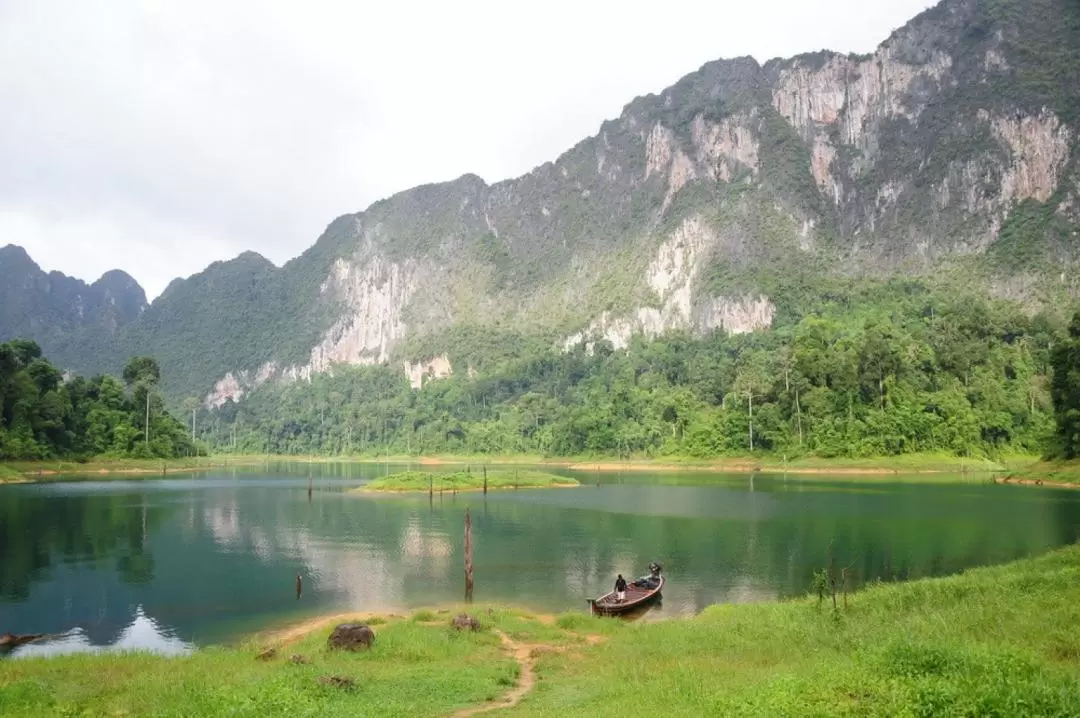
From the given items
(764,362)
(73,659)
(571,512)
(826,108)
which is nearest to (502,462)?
(764,362)

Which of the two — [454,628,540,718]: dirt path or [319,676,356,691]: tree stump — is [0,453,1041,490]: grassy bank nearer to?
[454,628,540,718]: dirt path

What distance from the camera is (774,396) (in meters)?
102

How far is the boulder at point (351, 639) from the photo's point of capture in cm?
1723

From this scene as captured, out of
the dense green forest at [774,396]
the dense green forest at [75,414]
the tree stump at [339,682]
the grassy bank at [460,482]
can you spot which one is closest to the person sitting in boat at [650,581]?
the tree stump at [339,682]

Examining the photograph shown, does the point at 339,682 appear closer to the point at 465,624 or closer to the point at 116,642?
the point at 465,624

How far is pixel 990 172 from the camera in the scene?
152 metres

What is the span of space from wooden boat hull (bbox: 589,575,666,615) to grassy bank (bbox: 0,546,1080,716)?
7.03 ft

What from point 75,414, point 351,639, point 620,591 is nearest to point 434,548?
point 620,591

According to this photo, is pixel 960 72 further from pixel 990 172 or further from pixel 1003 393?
pixel 1003 393

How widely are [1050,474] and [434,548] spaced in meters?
55.7

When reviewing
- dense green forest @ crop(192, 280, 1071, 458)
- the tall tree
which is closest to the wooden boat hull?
the tall tree

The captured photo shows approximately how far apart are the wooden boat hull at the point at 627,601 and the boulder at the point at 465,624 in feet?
18.5

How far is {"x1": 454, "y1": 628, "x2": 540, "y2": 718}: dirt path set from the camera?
498 inches

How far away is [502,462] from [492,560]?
89987mm
